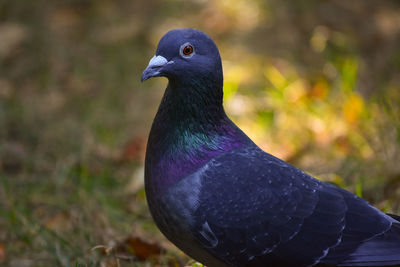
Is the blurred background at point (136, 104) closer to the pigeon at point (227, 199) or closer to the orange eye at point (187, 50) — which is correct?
the pigeon at point (227, 199)

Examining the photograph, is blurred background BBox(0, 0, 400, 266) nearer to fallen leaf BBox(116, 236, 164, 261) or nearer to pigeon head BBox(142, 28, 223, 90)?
fallen leaf BBox(116, 236, 164, 261)

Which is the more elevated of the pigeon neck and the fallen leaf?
the pigeon neck

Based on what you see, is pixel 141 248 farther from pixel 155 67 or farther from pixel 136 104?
pixel 136 104

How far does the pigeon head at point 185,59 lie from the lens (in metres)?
2.75

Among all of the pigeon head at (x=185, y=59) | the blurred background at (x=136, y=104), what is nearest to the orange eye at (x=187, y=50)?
the pigeon head at (x=185, y=59)

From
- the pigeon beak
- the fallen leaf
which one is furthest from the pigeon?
the fallen leaf

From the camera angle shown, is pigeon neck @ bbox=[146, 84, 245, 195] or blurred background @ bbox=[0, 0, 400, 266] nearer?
pigeon neck @ bbox=[146, 84, 245, 195]

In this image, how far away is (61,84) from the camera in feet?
20.2

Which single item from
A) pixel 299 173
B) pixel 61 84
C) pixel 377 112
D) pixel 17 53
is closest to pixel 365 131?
pixel 377 112

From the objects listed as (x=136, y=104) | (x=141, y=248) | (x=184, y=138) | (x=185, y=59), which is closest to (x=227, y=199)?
(x=184, y=138)

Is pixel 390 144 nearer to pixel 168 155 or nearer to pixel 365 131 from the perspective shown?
pixel 365 131

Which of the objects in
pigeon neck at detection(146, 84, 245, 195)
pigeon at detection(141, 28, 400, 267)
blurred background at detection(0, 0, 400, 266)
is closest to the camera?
pigeon at detection(141, 28, 400, 267)

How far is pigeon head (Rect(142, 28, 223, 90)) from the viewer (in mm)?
2746

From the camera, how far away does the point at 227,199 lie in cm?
271
